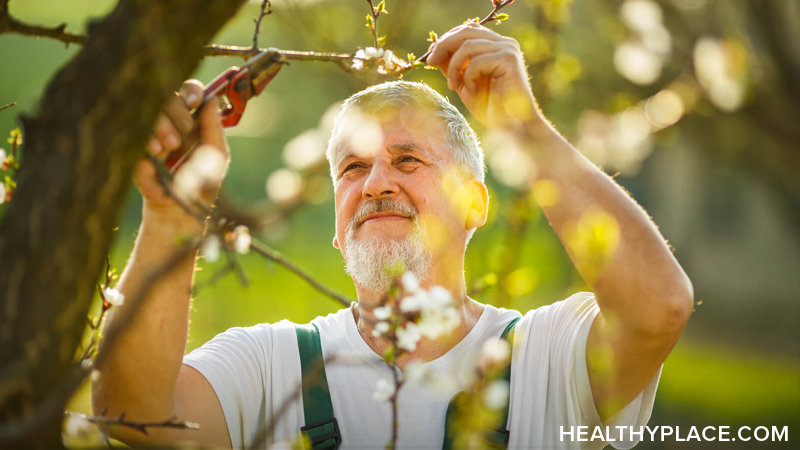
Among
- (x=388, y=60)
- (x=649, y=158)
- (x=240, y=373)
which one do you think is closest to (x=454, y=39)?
(x=388, y=60)

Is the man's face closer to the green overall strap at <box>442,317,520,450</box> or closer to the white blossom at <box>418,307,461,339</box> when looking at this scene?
the green overall strap at <box>442,317,520,450</box>

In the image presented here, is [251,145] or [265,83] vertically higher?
[251,145]

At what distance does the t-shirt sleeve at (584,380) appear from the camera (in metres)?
1.44

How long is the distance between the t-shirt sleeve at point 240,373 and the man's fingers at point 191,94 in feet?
2.62

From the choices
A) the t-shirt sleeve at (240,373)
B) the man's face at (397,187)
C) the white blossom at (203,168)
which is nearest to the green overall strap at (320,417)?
the t-shirt sleeve at (240,373)

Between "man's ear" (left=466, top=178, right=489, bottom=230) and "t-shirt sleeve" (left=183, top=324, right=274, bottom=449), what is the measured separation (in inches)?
31.2

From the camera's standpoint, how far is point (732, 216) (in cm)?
780

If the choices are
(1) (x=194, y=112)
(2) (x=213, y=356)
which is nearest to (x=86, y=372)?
(1) (x=194, y=112)

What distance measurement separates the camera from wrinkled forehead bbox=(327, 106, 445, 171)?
76.5 inches

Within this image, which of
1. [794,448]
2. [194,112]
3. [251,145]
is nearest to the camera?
[194,112]

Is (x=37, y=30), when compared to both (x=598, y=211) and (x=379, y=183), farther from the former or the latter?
(x=598, y=211)

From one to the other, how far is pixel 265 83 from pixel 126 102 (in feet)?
1.52

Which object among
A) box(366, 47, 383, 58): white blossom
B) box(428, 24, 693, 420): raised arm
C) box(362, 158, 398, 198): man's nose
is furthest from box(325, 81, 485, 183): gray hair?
box(366, 47, 383, 58): white blossom

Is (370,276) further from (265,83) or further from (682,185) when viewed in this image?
(682,185)
